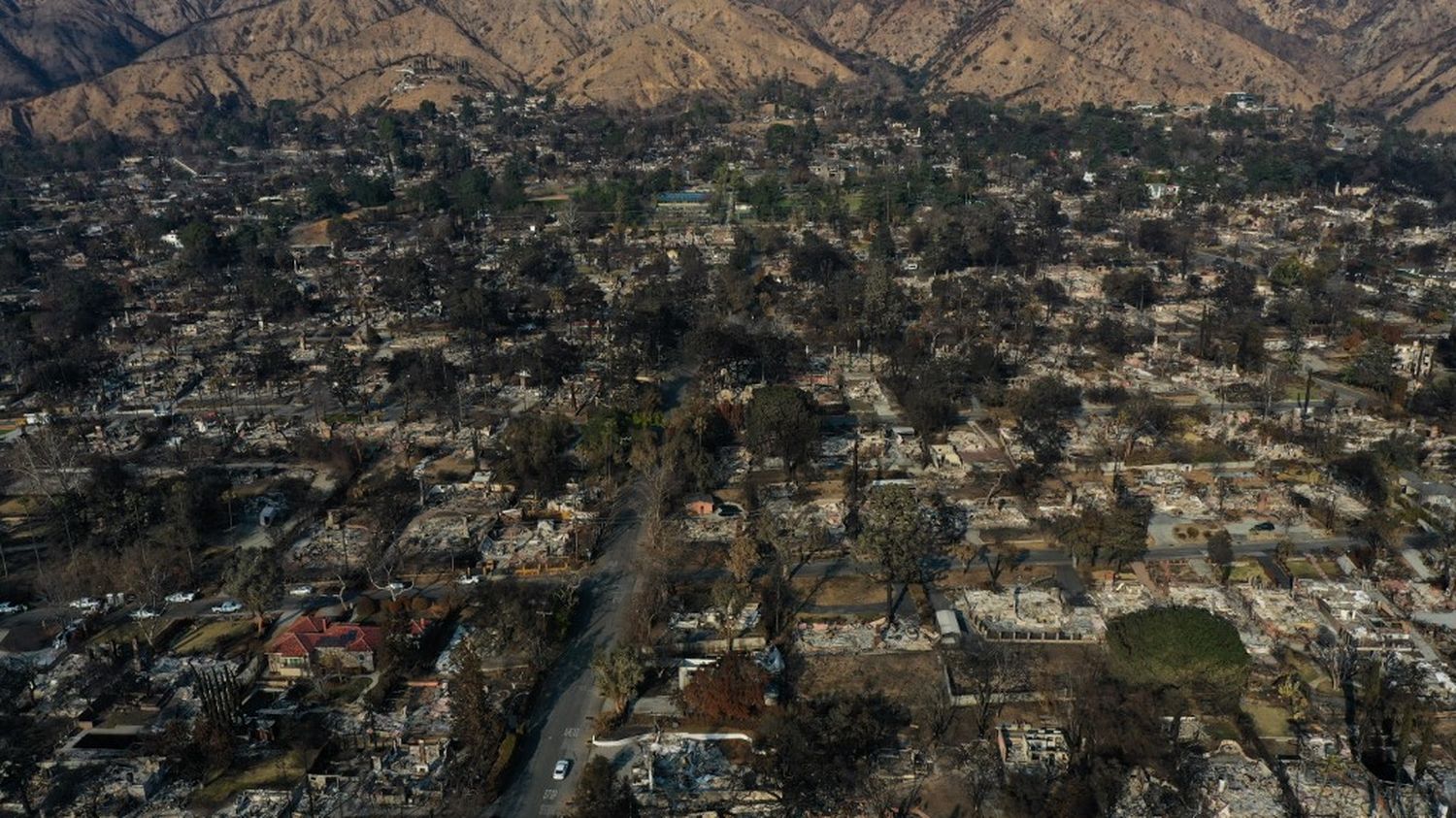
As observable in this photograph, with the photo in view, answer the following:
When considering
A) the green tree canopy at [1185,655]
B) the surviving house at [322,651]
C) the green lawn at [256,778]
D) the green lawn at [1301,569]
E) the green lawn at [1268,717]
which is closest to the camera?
the green lawn at [256,778]

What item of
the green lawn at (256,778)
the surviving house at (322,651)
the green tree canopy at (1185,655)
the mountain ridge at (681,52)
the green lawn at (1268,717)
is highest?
the mountain ridge at (681,52)

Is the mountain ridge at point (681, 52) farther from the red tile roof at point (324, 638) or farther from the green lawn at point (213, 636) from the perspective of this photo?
the red tile roof at point (324, 638)

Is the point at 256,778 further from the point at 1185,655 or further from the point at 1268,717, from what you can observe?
the point at 1268,717

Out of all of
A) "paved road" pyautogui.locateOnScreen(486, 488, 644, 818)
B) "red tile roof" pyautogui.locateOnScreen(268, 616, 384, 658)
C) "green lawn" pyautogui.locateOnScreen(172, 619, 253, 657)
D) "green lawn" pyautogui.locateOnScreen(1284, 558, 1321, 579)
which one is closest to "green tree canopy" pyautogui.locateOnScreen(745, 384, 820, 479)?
"paved road" pyautogui.locateOnScreen(486, 488, 644, 818)

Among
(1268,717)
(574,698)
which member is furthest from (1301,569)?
(574,698)

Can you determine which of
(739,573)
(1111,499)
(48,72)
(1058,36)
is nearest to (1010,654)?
(739,573)

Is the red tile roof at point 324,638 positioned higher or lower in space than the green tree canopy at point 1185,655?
higher

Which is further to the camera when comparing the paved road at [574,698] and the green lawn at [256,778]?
the green lawn at [256,778]

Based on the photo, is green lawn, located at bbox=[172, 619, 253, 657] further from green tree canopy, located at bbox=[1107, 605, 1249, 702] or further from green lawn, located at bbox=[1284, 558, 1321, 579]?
green lawn, located at bbox=[1284, 558, 1321, 579]

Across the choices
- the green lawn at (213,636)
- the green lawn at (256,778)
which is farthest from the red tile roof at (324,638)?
the green lawn at (256,778)
